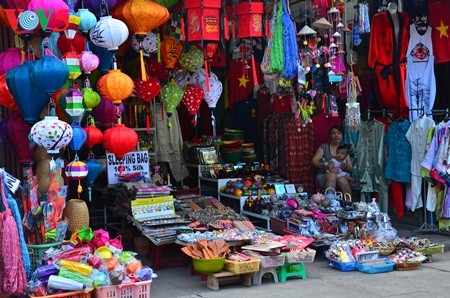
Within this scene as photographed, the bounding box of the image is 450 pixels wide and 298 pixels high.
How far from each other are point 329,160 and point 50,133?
15.6 ft

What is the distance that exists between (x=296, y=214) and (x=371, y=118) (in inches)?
91.9

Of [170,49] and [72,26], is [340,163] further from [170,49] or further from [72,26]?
[72,26]

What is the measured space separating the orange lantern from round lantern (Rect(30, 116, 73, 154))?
143 centimetres

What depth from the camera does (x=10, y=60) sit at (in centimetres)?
638

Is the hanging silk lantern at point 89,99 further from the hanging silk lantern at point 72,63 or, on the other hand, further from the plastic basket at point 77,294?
the plastic basket at point 77,294

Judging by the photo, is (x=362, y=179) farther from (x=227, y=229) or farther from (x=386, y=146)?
(x=227, y=229)

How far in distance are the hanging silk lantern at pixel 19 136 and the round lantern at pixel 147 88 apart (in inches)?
70.9

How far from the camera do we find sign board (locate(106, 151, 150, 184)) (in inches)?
330

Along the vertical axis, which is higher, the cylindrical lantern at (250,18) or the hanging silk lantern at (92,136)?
the cylindrical lantern at (250,18)

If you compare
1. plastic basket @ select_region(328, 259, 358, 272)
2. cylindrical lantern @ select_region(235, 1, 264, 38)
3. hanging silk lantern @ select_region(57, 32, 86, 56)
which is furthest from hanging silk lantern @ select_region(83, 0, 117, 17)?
plastic basket @ select_region(328, 259, 358, 272)

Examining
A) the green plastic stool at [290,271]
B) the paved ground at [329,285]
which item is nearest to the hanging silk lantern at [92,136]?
the paved ground at [329,285]

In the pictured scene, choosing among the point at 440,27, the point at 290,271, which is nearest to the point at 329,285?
the point at 290,271

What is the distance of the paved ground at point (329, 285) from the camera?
20.1ft

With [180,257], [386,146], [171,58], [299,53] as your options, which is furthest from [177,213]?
[386,146]
